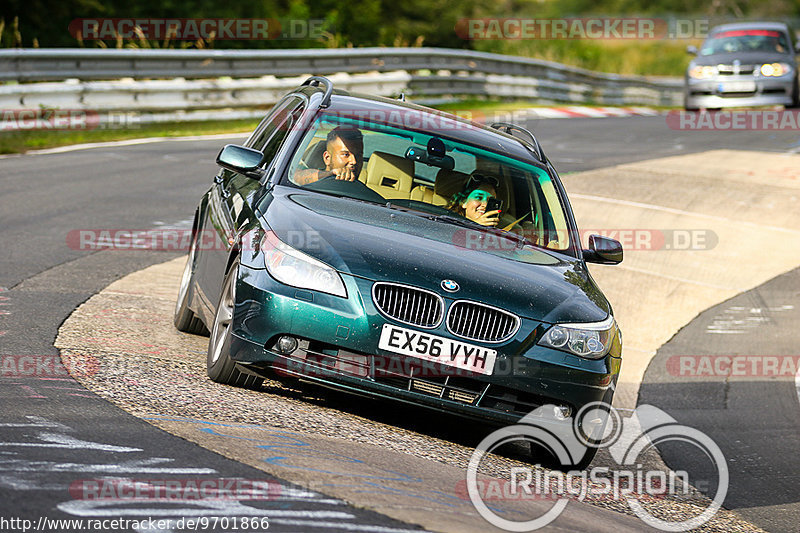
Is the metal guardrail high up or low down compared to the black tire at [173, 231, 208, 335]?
up

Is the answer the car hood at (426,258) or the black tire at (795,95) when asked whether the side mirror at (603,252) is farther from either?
the black tire at (795,95)

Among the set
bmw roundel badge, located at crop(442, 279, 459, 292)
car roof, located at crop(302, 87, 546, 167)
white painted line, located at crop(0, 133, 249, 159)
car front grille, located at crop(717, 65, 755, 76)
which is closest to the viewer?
bmw roundel badge, located at crop(442, 279, 459, 292)

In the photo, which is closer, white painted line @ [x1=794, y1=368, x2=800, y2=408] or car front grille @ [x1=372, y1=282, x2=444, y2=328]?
car front grille @ [x1=372, y1=282, x2=444, y2=328]

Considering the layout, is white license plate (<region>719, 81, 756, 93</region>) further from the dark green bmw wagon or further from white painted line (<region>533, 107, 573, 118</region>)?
the dark green bmw wagon

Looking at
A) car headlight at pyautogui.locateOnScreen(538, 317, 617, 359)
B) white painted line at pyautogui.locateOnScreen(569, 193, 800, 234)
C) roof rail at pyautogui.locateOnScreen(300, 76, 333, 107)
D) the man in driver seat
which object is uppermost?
roof rail at pyautogui.locateOnScreen(300, 76, 333, 107)

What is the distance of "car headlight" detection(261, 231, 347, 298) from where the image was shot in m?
5.64

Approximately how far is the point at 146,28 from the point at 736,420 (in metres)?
26.8

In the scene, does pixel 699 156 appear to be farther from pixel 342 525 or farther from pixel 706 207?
pixel 342 525

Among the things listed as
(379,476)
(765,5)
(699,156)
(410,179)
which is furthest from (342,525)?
(765,5)

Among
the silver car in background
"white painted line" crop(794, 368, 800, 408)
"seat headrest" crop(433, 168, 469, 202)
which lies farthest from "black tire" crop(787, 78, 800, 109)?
"seat headrest" crop(433, 168, 469, 202)

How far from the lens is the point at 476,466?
5539 millimetres

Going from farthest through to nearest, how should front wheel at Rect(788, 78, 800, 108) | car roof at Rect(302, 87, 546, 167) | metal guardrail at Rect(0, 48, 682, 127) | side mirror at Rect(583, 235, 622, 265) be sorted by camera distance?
front wheel at Rect(788, 78, 800, 108) → metal guardrail at Rect(0, 48, 682, 127) → car roof at Rect(302, 87, 546, 167) → side mirror at Rect(583, 235, 622, 265)

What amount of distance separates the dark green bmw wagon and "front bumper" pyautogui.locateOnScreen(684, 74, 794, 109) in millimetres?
18725

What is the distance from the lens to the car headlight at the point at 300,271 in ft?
18.5
